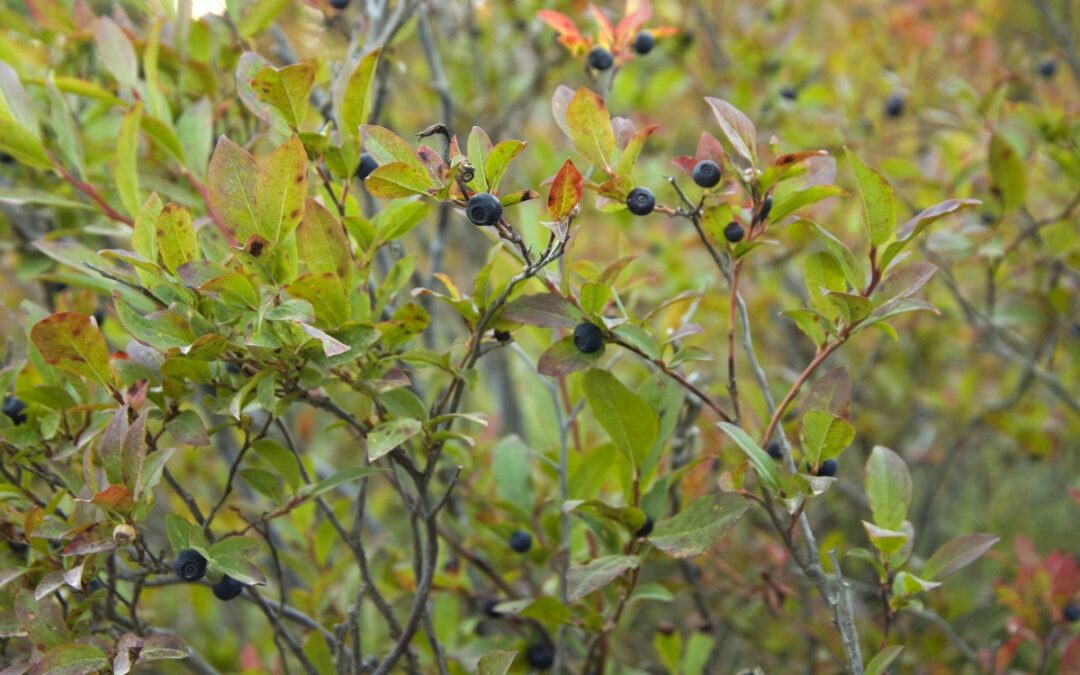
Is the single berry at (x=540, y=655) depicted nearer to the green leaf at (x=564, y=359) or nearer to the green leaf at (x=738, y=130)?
the green leaf at (x=564, y=359)

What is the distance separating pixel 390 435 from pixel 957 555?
714 mm

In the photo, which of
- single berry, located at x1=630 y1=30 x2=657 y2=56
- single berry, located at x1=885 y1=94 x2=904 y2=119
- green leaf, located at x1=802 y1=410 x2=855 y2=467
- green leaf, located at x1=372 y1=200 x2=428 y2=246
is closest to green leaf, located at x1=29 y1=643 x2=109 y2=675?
green leaf, located at x1=372 y1=200 x2=428 y2=246

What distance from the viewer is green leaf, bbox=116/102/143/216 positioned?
1222mm

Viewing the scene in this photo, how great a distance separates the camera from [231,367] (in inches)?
45.7

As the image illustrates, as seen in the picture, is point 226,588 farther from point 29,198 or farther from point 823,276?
point 823,276

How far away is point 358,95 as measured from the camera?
1120 millimetres

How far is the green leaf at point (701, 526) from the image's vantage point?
42.6 inches

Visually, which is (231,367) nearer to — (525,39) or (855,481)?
(525,39)

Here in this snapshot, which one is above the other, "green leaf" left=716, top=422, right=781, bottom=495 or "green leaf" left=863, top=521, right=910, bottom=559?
"green leaf" left=716, top=422, right=781, bottom=495

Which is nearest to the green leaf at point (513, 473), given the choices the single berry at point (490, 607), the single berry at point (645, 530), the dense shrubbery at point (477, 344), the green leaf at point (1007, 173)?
the dense shrubbery at point (477, 344)

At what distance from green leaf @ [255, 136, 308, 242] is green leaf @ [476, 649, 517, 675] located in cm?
50

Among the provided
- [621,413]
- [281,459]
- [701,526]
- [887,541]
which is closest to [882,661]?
[887,541]

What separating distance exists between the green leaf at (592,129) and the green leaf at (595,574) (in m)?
0.44

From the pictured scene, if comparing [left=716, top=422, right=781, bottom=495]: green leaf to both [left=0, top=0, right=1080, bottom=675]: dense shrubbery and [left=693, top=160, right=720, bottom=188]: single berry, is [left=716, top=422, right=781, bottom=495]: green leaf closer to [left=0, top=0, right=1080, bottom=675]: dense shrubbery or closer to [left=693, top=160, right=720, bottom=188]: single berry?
[left=0, top=0, right=1080, bottom=675]: dense shrubbery
